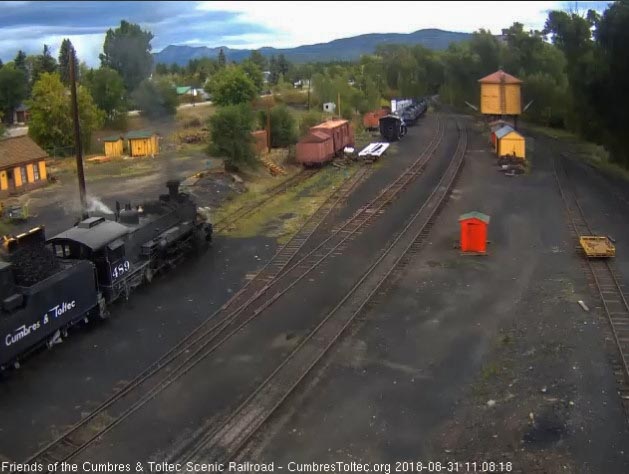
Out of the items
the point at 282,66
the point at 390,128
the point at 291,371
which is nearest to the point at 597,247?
the point at 291,371

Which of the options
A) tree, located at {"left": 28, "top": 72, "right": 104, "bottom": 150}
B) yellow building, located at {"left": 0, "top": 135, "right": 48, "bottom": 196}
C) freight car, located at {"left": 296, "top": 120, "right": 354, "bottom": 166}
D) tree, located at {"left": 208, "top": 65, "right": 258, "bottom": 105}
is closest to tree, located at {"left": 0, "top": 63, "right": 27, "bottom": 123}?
tree, located at {"left": 28, "top": 72, "right": 104, "bottom": 150}

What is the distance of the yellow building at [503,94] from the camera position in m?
53.6

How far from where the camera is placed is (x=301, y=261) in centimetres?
2033

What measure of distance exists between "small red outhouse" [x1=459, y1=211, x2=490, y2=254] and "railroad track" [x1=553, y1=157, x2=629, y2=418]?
317cm

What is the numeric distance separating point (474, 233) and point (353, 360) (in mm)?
8985

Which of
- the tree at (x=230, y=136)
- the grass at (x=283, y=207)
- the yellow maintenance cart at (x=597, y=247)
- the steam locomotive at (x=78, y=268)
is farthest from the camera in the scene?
the tree at (x=230, y=136)

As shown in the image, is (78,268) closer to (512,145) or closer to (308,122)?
(512,145)

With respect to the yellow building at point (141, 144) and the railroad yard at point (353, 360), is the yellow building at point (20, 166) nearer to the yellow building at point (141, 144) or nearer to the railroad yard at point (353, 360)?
the yellow building at point (141, 144)

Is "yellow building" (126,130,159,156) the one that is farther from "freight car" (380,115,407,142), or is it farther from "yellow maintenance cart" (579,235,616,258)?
"yellow maintenance cart" (579,235,616,258)

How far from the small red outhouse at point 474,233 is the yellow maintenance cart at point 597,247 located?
308 centimetres

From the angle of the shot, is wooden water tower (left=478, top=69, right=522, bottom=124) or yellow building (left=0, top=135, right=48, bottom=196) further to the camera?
wooden water tower (left=478, top=69, right=522, bottom=124)

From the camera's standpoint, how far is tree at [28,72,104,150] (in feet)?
140

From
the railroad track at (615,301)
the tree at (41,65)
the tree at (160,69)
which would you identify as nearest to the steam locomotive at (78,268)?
the tree at (160,69)

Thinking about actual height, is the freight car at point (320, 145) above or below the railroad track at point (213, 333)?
above
